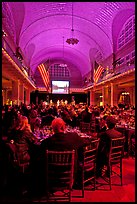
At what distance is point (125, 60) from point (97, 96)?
20244 mm

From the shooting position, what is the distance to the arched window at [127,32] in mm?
16503

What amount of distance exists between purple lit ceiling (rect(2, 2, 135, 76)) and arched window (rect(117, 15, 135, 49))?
359 millimetres

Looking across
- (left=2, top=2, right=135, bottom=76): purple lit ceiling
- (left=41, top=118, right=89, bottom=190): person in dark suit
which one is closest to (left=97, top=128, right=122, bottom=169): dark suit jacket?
(left=41, top=118, right=89, bottom=190): person in dark suit

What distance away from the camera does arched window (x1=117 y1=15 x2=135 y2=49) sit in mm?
16503

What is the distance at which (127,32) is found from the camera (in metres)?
17.7

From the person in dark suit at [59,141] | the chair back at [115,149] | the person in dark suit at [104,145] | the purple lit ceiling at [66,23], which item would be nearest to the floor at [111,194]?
the person in dark suit at [104,145]

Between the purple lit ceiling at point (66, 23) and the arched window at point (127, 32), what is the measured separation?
1.18ft

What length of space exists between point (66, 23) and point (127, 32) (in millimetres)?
6704

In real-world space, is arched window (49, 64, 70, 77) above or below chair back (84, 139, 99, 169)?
above

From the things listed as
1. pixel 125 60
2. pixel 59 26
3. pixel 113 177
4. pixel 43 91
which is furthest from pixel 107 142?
pixel 43 91

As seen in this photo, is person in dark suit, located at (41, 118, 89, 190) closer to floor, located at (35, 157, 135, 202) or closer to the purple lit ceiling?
floor, located at (35, 157, 135, 202)

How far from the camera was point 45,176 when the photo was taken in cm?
379

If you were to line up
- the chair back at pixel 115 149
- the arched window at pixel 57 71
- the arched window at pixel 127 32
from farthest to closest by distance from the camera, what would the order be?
the arched window at pixel 57 71 < the arched window at pixel 127 32 < the chair back at pixel 115 149

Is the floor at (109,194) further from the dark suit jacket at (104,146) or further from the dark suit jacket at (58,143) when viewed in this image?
the dark suit jacket at (58,143)
